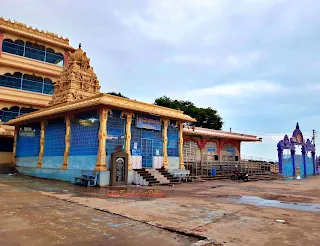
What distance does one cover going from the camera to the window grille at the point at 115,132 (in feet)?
51.1

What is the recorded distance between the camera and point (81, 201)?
9234mm

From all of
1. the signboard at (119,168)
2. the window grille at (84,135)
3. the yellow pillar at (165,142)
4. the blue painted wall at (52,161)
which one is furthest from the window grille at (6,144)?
the yellow pillar at (165,142)

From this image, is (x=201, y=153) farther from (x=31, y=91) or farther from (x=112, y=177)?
(x=31, y=91)

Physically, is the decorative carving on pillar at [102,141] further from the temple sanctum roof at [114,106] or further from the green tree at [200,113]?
the green tree at [200,113]

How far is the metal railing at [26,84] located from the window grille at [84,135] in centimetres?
1413

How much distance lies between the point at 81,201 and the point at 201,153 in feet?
65.6

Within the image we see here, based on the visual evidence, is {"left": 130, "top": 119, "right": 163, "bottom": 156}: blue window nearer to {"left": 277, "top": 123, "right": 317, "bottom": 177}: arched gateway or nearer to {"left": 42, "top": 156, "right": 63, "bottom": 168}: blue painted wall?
{"left": 42, "top": 156, "right": 63, "bottom": 168}: blue painted wall

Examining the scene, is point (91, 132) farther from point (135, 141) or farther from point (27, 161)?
point (27, 161)

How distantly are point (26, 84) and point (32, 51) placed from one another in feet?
12.5

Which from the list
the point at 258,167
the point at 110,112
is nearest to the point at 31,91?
the point at 110,112

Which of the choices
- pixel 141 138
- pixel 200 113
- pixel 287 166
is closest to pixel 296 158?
pixel 287 166

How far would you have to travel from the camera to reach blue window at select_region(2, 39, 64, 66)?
91.0 feet

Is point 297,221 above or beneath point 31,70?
beneath

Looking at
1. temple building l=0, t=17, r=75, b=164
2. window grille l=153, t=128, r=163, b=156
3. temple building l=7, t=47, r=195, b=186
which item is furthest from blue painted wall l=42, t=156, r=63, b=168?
temple building l=0, t=17, r=75, b=164
